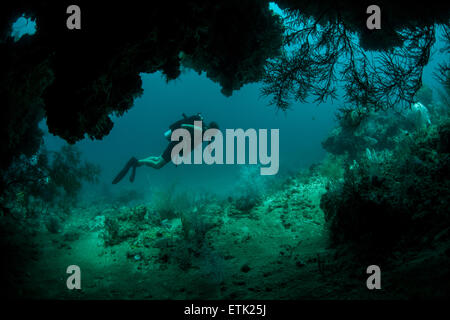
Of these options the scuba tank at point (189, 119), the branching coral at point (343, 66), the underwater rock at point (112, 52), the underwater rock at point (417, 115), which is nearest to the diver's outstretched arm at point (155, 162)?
the scuba tank at point (189, 119)

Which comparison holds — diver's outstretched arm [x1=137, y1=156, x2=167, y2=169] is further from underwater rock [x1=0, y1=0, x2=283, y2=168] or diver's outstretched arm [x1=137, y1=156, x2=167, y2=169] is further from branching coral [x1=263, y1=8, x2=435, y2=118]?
branching coral [x1=263, y1=8, x2=435, y2=118]

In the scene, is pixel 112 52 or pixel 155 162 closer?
pixel 112 52

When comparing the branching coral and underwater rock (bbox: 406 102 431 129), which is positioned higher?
underwater rock (bbox: 406 102 431 129)

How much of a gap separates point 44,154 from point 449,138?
1388cm

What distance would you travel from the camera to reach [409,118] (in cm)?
1241

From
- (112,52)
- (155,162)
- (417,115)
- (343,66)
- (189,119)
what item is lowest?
(112,52)

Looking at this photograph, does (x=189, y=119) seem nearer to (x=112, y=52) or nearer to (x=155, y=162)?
(x=155, y=162)

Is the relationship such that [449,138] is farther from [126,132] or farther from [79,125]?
[126,132]

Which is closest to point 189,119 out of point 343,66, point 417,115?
point 343,66

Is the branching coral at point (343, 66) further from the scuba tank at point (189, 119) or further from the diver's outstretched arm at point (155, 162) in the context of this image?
the diver's outstretched arm at point (155, 162)

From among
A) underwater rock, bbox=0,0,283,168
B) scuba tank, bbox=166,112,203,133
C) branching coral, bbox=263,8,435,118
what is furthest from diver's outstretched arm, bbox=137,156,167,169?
branching coral, bbox=263,8,435,118

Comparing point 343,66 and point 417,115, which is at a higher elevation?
point 417,115

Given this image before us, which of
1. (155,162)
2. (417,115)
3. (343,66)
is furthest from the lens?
(417,115)
